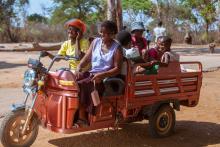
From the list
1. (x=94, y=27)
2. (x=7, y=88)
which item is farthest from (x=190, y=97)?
(x=94, y=27)

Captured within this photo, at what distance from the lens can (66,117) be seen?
557 centimetres

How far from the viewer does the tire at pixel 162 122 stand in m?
6.60

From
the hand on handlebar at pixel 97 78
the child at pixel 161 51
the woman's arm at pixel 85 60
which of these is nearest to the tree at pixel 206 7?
the child at pixel 161 51

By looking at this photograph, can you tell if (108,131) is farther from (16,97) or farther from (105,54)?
(16,97)

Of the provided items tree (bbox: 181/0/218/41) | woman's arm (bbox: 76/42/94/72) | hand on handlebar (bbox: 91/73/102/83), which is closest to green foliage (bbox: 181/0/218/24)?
tree (bbox: 181/0/218/41)

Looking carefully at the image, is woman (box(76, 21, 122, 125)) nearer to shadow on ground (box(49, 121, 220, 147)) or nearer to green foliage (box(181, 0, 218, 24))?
shadow on ground (box(49, 121, 220, 147))

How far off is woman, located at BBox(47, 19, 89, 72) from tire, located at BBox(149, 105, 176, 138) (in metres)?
1.33

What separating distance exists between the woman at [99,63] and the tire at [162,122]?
110 centimetres

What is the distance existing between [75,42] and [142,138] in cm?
165

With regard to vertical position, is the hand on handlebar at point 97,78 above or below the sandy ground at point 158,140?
above

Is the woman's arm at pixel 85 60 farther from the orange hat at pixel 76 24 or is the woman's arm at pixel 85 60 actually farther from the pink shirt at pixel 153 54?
the pink shirt at pixel 153 54

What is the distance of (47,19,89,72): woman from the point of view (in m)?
6.35

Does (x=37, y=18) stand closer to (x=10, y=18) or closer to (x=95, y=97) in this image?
(x=10, y=18)

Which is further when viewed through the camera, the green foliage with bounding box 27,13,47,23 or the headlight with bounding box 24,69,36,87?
the green foliage with bounding box 27,13,47,23
